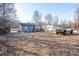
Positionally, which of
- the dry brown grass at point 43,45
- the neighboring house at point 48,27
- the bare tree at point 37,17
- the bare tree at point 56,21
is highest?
the bare tree at point 37,17

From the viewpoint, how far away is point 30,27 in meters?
2.19

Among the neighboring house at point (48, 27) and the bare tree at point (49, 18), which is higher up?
the bare tree at point (49, 18)

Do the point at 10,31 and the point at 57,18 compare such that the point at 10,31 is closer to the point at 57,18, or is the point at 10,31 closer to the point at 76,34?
the point at 57,18

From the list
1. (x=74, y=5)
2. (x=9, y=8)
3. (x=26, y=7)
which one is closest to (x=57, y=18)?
(x=74, y=5)

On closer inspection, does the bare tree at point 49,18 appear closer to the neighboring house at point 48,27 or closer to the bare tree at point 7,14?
the neighboring house at point 48,27

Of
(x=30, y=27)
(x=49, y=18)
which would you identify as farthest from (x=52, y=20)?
(x=30, y=27)

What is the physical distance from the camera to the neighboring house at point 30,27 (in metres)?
2.17

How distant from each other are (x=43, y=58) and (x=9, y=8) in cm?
80

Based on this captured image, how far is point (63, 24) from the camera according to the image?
85.4 inches

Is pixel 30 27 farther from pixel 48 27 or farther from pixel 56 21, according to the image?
pixel 56 21

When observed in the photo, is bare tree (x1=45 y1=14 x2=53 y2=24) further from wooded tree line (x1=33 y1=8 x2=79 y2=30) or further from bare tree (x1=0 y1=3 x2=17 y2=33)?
bare tree (x1=0 y1=3 x2=17 y2=33)

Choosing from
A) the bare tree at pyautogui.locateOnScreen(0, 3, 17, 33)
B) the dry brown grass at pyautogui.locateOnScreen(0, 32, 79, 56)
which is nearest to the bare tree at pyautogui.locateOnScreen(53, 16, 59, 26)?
the dry brown grass at pyautogui.locateOnScreen(0, 32, 79, 56)

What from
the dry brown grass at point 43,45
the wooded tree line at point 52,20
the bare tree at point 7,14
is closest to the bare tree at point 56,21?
the wooded tree line at point 52,20

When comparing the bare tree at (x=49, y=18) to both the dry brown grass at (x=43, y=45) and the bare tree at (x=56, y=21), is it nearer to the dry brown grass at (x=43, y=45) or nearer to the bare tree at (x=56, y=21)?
the bare tree at (x=56, y=21)
